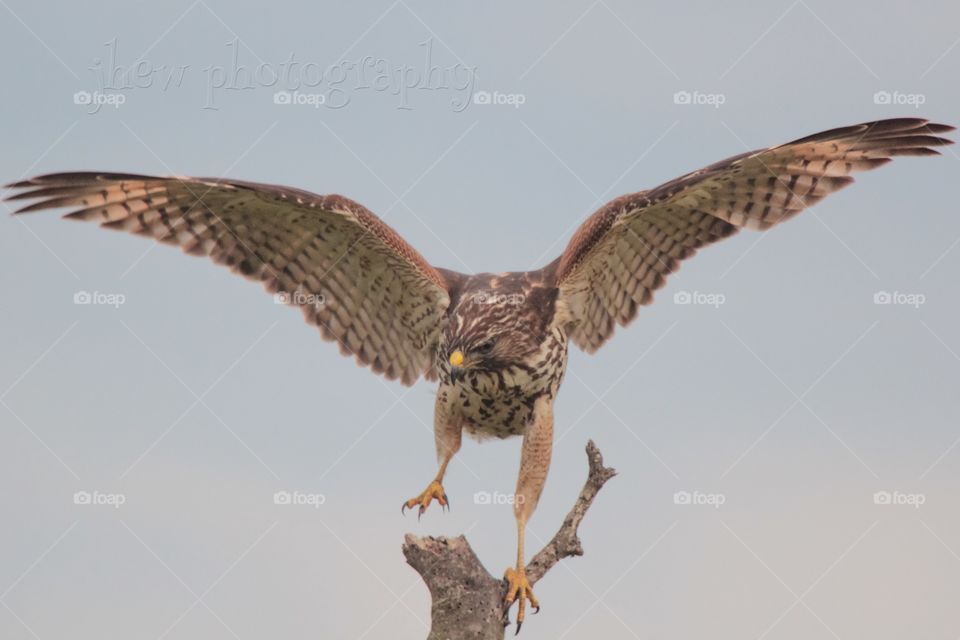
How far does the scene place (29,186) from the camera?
29.3ft

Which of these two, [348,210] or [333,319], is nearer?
[348,210]

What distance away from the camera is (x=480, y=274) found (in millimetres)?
9773

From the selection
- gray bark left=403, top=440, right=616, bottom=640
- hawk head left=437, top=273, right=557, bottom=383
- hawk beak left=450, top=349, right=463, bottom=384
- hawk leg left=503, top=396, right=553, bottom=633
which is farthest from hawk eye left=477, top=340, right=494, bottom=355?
gray bark left=403, top=440, right=616, bottom=640

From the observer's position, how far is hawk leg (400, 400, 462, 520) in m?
8.85

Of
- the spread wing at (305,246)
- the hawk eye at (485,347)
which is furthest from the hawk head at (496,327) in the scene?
the spread wing at (305,246)

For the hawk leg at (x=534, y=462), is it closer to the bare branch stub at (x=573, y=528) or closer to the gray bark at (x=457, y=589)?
the bare branch stub at (x=573, y=528)

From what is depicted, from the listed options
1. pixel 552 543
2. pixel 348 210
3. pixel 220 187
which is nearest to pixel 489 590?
pixel 552 543

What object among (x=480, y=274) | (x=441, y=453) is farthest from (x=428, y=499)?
(x=480, y=274)

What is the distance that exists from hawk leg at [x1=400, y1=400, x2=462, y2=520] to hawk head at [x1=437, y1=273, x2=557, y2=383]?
367 millimetres

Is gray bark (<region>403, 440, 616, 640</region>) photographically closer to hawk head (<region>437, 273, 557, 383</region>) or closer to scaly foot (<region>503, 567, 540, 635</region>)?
scaly foot (<region>503, 567, 540, 635</region>)

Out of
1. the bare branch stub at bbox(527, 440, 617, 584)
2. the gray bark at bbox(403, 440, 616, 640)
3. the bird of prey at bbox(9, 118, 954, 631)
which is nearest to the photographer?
the gray bark at bbox(403, 440, 616, 640)

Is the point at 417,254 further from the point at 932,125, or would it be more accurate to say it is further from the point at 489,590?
the point at 932,125

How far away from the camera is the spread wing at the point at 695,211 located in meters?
9.21

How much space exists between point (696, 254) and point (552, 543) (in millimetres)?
3185
